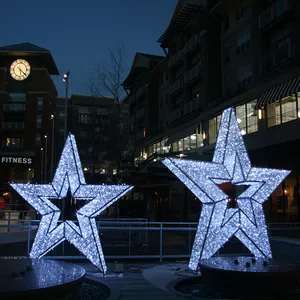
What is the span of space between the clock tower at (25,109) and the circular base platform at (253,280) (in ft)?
187

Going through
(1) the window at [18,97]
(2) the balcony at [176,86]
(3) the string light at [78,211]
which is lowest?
(3) the string light at [78,211]

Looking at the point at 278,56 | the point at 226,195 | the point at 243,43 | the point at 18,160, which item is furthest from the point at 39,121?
the point at 226,195

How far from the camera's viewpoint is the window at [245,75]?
26.8 meters

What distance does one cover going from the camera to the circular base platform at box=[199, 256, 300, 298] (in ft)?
24.6

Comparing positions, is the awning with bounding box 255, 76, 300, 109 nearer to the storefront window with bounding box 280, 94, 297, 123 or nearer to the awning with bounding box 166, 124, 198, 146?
the storefront window with bounding box 280, 94, 297, 123

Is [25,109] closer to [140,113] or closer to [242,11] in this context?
[140,113]

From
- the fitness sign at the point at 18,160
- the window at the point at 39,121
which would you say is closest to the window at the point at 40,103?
the window at the point at 39,121

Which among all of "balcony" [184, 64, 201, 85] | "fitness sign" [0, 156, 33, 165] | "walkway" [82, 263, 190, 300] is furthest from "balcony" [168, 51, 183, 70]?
"walkway" [82, 263, 190, 300]

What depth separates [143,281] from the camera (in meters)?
9.76

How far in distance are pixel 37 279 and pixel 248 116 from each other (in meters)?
20.7

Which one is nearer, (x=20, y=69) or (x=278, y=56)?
(x=278, y=56)

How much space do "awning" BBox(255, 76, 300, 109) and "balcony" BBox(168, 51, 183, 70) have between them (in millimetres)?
17521

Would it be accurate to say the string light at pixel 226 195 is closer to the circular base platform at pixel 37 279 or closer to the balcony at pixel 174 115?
the circular base platform at pixel 37 279

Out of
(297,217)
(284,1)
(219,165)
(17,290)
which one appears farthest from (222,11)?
(17,290)
